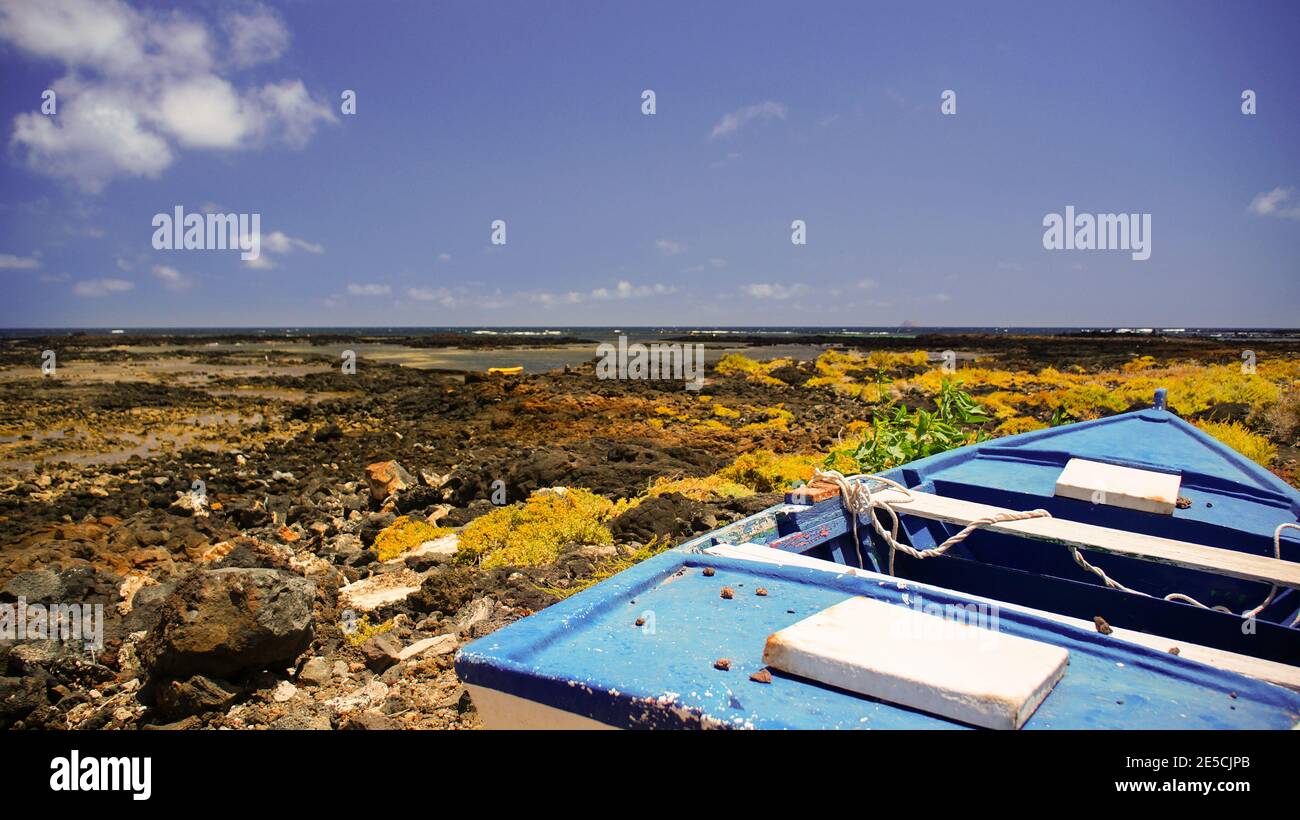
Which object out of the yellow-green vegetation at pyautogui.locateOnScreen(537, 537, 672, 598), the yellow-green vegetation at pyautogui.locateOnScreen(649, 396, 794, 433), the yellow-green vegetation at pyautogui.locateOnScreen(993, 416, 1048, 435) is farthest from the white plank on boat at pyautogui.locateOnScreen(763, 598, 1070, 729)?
the yellow-green vegetation at pyautogui.locateOnScreen(649, 396, 794, 433)

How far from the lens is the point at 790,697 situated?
5.75 feet

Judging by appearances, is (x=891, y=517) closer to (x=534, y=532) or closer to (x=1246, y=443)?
(x=534, y=532)

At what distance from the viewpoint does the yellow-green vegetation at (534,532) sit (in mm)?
5605

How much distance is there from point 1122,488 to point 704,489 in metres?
4.15

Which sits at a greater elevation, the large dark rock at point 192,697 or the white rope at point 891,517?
the white rope at point 891,517

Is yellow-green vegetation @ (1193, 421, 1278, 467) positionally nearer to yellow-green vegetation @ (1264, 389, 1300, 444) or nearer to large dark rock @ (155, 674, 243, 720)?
yellow-green vegetation @ (1264, 389, 1300, 444)

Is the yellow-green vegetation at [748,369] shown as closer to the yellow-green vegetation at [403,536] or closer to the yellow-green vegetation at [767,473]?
the yellow-green vegetation at [767,473]

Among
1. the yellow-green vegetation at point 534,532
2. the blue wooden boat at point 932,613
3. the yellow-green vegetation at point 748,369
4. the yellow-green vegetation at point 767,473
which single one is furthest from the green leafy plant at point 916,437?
the yellow-green vegetation at point 748,369

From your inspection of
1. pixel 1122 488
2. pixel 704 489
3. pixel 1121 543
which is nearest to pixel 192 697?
pixel 1121 543

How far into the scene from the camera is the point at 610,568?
201 inches

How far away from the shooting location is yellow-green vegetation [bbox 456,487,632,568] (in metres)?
5.61

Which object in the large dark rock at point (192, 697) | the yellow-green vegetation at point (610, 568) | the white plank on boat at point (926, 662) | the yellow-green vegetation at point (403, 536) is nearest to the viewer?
the white plank on boat at point (926, 662)

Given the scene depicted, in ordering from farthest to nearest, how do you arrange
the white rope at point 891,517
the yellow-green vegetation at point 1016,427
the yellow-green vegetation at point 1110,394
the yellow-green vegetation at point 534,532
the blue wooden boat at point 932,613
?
the yellow-green vegetation at point 1110,394 < the yellow-green vegetation at point 1016,427 < the yellow-green vegetation at point 534,532 < the white rope at point 891,517 < the blue wooden boat at point 932,613
